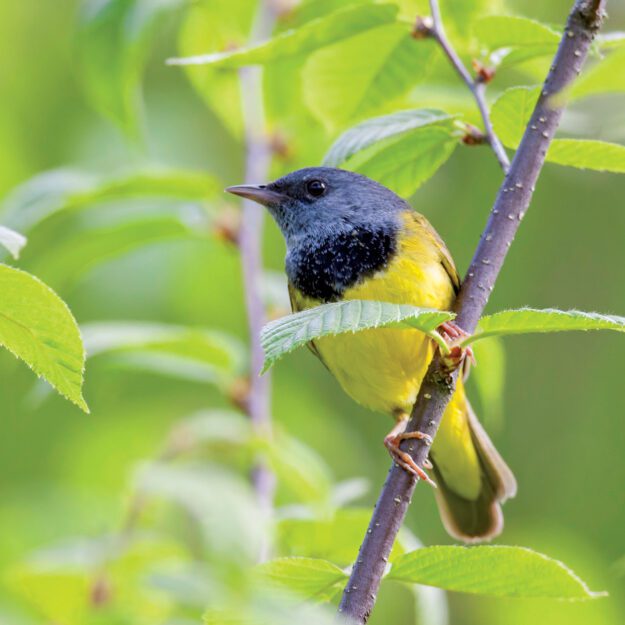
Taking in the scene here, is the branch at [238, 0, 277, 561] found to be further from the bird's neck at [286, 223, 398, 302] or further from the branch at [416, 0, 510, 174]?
the branch at [416, 0, 510, 174]

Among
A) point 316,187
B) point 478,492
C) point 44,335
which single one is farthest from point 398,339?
point 44,335

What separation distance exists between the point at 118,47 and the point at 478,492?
1.78 metres

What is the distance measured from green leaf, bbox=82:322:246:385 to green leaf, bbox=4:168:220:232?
364mm

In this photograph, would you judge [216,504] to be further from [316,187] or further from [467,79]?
[316,187]

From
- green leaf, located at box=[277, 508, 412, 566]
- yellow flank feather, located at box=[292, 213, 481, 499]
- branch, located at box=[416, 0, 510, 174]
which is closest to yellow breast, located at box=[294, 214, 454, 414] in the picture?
yellow flank feather, located at box=[292, 213, 481, 499]

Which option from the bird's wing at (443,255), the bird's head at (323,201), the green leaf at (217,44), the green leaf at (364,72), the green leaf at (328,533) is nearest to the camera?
the green leaf at (364,72)

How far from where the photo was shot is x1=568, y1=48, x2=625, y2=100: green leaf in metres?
2.15

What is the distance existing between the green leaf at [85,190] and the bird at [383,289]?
145 millimetres

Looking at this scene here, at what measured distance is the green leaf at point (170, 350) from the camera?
3.02 m

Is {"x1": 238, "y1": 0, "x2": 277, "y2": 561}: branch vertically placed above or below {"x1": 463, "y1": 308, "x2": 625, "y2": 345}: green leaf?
above

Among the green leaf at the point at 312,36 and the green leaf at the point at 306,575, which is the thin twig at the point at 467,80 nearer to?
the green leaf at the point at 312,36

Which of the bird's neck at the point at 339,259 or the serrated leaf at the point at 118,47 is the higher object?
the serrated leaf at the point at 118,47

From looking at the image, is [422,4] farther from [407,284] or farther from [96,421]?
[96,421]

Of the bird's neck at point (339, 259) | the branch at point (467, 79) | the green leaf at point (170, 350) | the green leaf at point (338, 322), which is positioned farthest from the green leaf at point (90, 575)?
the branch at point (467, 79)
